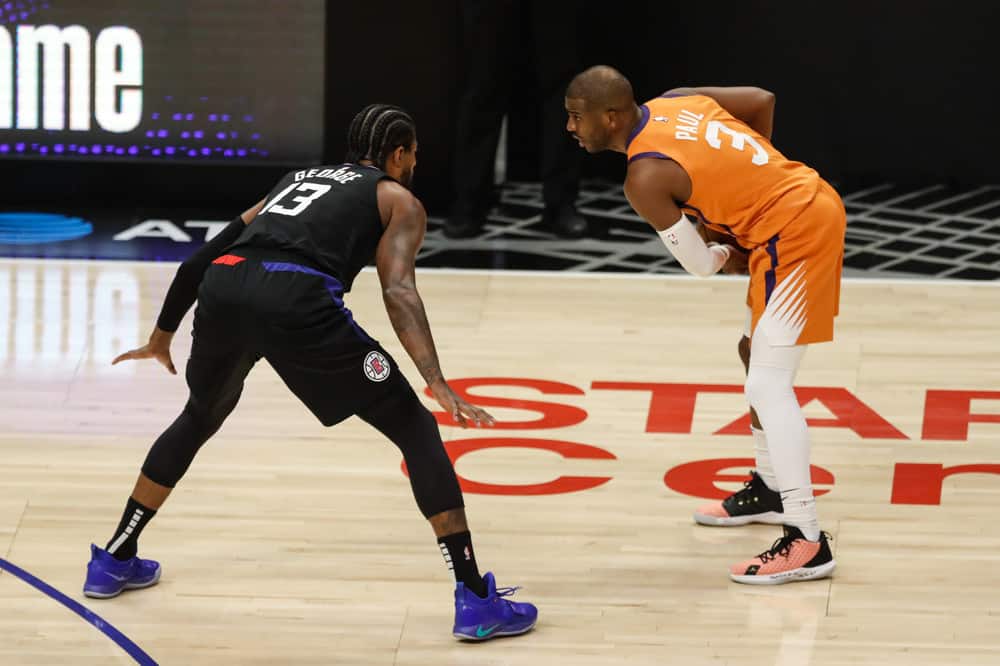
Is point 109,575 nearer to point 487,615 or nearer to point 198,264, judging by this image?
point 198,264

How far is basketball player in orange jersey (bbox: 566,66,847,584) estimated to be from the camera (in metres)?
4.29

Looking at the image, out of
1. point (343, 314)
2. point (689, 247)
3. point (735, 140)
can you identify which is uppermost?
point (735, 140)

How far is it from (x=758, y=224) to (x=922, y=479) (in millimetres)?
1261

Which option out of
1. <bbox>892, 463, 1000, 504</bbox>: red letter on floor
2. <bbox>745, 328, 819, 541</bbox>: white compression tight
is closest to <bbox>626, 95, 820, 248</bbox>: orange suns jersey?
<bbox>745, 328, 819, 541</bbox>: white compression tight

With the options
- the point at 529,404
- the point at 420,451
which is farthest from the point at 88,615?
the point at 529,404

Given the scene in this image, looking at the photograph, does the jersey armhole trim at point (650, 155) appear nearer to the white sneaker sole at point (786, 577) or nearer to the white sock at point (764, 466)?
the white sock at point (764, 466)

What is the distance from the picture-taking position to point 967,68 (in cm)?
931

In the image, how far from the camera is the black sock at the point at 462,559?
396 cm

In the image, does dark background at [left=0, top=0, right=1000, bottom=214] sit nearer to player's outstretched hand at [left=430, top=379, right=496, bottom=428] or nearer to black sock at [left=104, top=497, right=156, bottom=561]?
black sock at [left=104, top=497, right=156, bottom=561]

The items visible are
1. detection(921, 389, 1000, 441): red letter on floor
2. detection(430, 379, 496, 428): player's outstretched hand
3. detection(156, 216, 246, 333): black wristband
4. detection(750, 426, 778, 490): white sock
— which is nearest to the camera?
detection(430, 379, 496, 428): player's outstretched hand

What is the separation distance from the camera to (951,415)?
5.78 m

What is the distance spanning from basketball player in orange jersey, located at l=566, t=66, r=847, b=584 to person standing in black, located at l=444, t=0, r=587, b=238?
11.9 feet

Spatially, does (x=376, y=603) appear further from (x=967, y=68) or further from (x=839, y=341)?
(x=967, y=68)

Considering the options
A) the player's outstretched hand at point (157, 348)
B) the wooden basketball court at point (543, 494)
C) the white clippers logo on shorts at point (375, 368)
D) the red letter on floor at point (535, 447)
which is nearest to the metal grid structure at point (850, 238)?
the wooden basketball court at point (543, 494)
